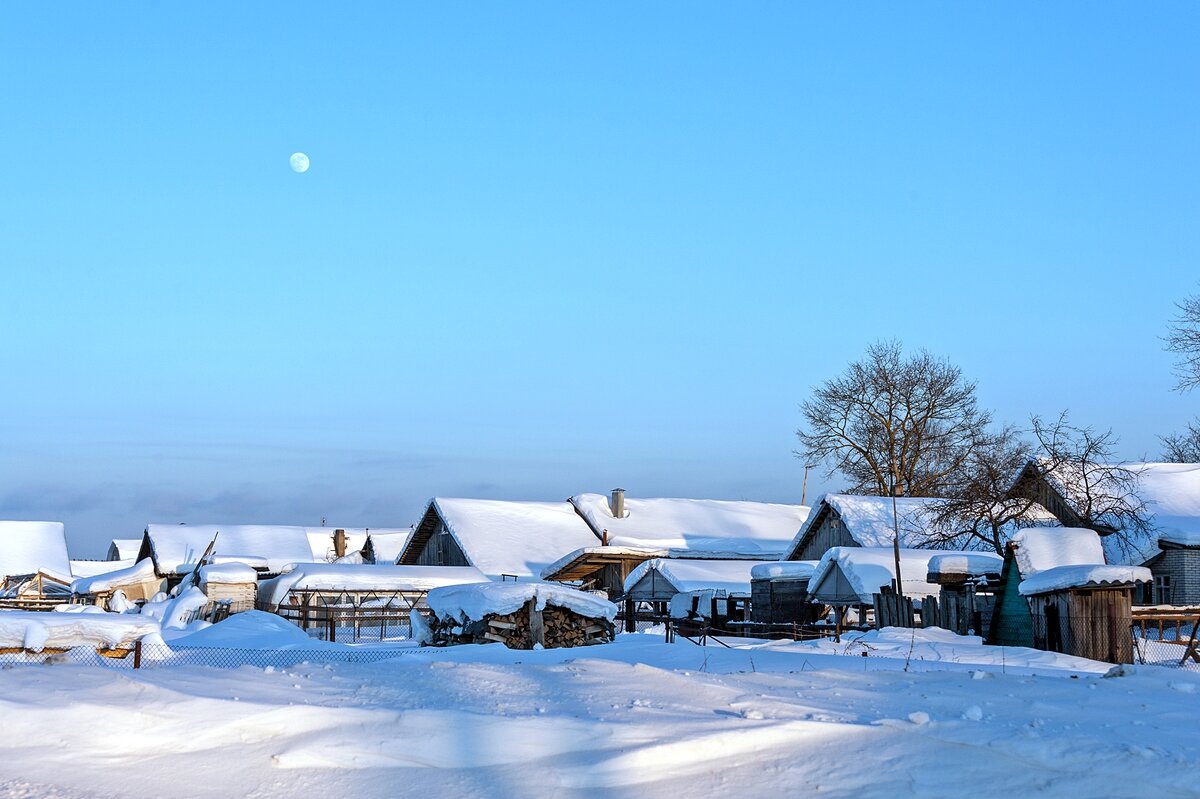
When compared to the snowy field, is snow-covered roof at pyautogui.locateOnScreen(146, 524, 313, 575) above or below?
above

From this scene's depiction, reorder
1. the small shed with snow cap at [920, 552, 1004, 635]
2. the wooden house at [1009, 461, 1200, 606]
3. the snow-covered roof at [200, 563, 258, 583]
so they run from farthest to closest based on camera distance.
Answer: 1. the snow-covered roof at [200, 563, 258, 583]
2. the wooden house at [1009, 461, 1200, 606]
3. the small shed with snow cap at [920, 552, 1004, 635]

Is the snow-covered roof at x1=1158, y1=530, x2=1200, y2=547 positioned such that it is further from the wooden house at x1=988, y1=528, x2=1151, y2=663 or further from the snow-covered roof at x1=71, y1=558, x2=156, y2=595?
the snow-covered roof at x1=71, y1=558, x2=156, y2=595

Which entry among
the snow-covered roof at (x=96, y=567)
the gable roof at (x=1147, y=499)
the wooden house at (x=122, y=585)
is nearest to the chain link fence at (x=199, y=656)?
the gable roof at (x=1147, y=499)

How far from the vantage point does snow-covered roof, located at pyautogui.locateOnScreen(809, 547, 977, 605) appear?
28.4 metres

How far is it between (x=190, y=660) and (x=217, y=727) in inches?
506

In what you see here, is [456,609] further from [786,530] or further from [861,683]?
[786,530]

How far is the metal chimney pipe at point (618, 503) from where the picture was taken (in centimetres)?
5472

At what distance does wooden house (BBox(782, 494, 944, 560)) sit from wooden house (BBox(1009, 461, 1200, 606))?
11.2 ft

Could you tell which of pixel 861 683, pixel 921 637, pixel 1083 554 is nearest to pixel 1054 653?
pixel 921 637

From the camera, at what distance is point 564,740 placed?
7121 millimetres

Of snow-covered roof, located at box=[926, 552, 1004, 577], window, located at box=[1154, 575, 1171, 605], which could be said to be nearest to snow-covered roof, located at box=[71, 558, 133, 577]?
window, located at box=[1154, 575, 1171, 605]

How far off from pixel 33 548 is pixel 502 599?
5029 centimetres

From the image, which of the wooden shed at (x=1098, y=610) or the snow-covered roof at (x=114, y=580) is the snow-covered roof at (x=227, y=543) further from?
the wooden shed at (x=1098, y=610)

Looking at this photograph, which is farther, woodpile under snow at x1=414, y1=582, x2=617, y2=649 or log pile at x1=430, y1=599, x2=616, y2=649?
log pile at x1=430, y1=599, x2=616, y2=649
